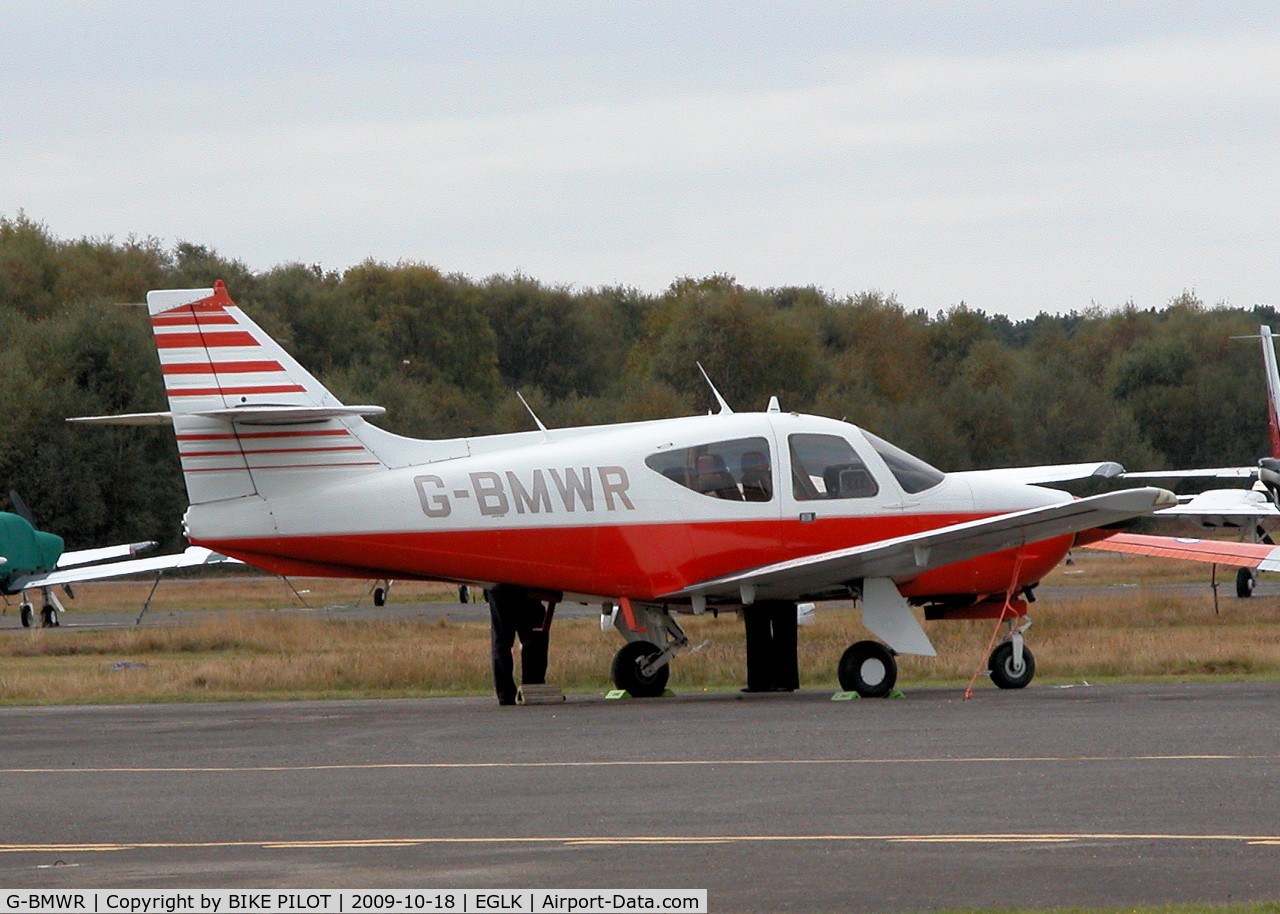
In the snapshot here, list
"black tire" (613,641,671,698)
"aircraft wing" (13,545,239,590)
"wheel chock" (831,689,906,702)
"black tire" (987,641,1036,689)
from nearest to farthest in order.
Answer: "wheel chock" (831,689,906,702), "black tire" (987,641,1036,689), "black tire" (613,641,671,698), "aircraft wing" (13,545,239,590)

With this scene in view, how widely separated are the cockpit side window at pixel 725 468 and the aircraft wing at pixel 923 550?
74cm

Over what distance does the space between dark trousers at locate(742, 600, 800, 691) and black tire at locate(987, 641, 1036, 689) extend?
188cm

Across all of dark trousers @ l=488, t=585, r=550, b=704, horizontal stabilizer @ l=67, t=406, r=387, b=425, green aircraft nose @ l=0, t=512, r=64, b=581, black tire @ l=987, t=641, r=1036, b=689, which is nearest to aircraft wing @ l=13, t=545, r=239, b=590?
green aircraft nose @ l=0, t=512, r=64, b=581

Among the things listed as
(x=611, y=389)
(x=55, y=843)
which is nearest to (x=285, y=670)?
(x=55, y=843)

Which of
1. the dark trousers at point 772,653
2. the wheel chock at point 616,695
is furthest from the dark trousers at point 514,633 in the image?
the dark trousers at point 772,653

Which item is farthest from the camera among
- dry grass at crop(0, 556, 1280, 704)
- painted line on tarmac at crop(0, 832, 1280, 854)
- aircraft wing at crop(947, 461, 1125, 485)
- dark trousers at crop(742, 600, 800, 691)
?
dry grass at crop(0, 556, 1280, 704)

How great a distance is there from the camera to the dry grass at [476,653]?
21.3 metres

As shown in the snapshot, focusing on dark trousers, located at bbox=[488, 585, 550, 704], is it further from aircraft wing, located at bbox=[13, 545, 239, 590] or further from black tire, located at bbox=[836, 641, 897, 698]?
aircraft wing, located at bbox=[13, 545, 239, 590]

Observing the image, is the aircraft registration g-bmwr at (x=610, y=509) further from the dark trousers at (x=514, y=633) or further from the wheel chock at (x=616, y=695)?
the wheel chock at (x=616, y=695)

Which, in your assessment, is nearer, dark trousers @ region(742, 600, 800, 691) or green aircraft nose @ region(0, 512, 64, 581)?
dark trousers @ region(742, 600, 800, 691)

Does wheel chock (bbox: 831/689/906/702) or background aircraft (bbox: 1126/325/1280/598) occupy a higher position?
background aircraft (bbox: 1126/325/1280/598)

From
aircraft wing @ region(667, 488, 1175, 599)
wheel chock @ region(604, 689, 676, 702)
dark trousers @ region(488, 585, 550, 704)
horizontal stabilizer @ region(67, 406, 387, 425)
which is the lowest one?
wheel chock @ region(604, 689, 676, 702)

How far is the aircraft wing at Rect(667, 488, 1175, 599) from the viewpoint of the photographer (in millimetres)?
16922

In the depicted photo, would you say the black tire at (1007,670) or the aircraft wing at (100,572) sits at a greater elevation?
the aircraft wing at (100,572)
